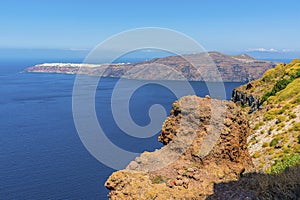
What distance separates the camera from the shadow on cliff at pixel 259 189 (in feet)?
28.6

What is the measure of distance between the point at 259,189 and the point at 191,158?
8.44ft

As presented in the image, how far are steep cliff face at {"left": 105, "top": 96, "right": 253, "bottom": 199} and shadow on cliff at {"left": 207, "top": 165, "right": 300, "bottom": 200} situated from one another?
423 mm

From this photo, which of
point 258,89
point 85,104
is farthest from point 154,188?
point 85,104

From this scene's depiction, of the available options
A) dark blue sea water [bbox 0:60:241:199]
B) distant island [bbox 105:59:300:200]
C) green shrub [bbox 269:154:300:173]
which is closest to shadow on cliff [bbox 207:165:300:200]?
distant island [bbox 105:59:300:200]

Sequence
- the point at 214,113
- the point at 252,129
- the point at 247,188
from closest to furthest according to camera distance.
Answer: the point at 247,188, the point at 214,113, the point at 252,129

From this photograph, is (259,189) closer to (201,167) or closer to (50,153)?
(201,167)

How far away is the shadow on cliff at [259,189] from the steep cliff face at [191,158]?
16.7 inches

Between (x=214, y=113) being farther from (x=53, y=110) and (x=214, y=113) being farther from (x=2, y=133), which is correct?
(x=53, y=110)

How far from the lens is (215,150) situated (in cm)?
1088

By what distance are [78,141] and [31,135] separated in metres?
15.3

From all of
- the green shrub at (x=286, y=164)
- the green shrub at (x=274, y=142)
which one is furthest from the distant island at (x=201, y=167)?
the green shrub at (x=274, y=142)

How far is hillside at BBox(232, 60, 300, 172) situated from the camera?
2169 cm

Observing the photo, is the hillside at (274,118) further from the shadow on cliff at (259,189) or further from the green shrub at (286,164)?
the shadow on cliff at (259,189)

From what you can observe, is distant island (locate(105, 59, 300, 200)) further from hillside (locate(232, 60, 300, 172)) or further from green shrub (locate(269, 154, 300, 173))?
hillside (locate(232, 60, 300, 172))
